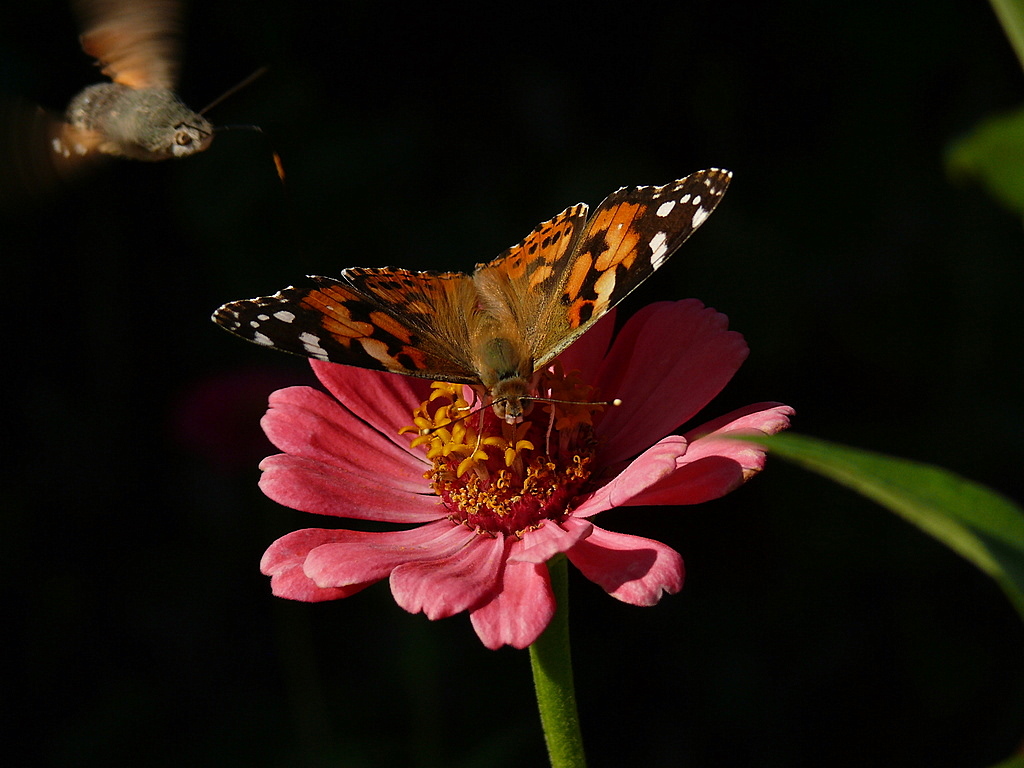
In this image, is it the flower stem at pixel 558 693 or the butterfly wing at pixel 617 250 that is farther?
the butterfly wing at pixel 617 250

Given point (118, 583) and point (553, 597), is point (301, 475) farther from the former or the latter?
point (118, 583)

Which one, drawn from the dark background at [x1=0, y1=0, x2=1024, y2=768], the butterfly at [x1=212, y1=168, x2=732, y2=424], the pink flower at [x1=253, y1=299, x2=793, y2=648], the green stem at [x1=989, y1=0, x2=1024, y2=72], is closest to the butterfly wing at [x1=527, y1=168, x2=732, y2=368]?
the butterfly at [x1=212, y1=168, x2=732, y2=424]

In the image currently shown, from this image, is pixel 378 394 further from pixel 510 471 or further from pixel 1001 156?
pixel 1001 156

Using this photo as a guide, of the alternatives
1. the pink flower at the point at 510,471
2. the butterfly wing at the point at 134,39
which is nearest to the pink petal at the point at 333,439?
the pink flower at the point at 510,471

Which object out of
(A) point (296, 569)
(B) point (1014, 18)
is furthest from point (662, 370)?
(B) point (1014, 18)

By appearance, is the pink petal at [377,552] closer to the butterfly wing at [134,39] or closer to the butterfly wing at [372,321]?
the butterfly wing at [372,321]

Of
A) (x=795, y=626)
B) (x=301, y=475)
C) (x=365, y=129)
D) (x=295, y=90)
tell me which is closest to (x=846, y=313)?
(x=795, y=626)

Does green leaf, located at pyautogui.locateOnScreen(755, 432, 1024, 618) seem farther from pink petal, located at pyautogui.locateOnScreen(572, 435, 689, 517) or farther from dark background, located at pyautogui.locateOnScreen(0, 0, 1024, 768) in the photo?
dark background, located at pyautogui.locateOnScreen(0, 0, 1024, 768)
